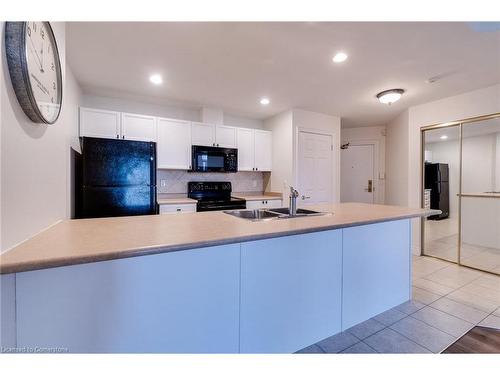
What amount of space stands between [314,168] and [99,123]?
10.8 ft

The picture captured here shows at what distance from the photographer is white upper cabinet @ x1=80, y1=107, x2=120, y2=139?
2789 millimetres

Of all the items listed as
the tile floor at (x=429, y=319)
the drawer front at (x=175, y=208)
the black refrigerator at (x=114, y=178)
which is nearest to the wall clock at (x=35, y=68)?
the black refrigerator at (x=114, y=178)

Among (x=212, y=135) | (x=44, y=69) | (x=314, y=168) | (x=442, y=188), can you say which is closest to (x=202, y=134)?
(x=212, y=135)

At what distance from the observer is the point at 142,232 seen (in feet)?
3.85

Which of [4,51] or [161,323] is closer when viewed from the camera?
[4,51]

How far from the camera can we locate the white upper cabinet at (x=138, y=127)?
302 cm

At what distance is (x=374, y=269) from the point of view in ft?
5.95

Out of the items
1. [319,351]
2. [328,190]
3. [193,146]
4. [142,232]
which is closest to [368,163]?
[328,190]

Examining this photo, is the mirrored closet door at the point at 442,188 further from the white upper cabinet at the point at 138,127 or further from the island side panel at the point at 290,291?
the white upper cabinet at the point at 138,127

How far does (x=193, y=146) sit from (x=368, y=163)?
367 cm

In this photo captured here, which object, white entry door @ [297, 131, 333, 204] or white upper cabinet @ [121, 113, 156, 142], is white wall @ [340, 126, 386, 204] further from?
white upper cabinet @ [121, 113, 156, 142]

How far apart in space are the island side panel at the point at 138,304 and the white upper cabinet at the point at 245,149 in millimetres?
2806

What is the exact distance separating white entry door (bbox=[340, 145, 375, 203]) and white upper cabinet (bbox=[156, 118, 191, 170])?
349cm
